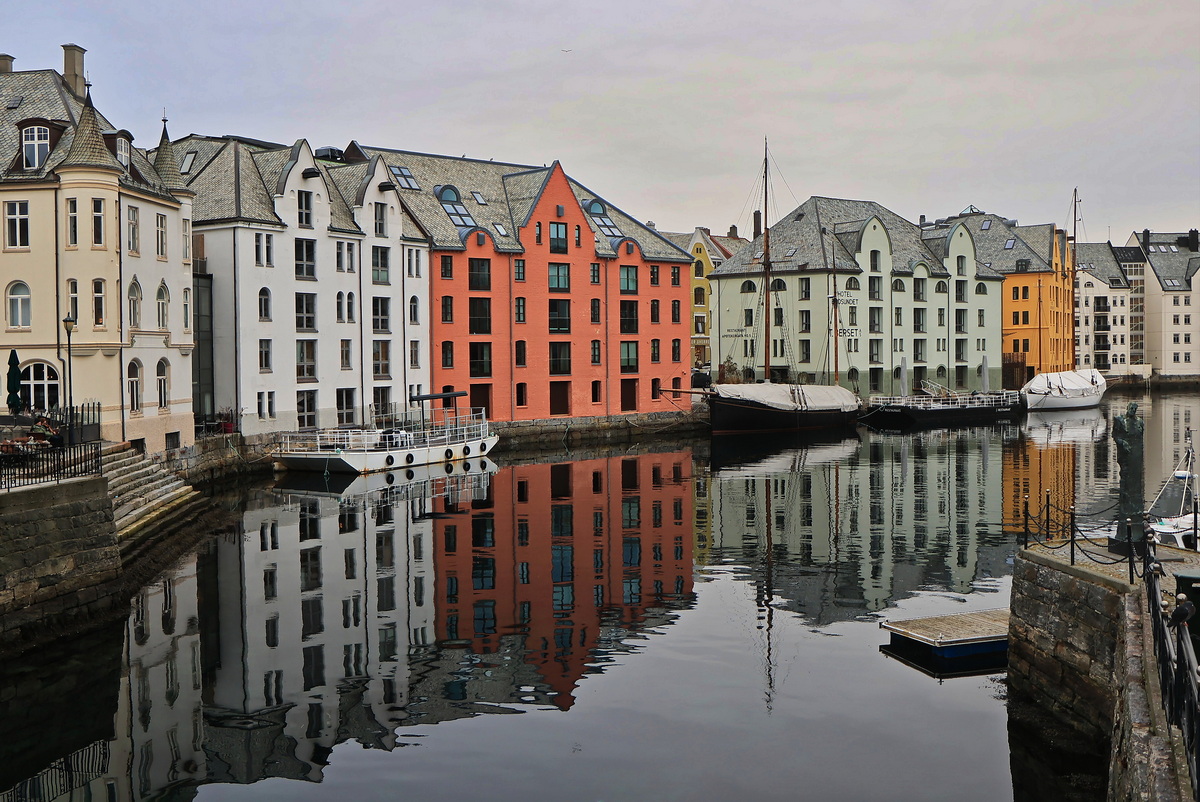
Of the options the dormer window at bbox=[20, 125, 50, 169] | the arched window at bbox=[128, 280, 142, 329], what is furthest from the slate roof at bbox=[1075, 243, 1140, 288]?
the dormer window at bbox=[20, 125, 50, 169]

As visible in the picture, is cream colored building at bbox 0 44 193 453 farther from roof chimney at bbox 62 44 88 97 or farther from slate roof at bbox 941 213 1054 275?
slate roof at bbox 941 213 1054 275

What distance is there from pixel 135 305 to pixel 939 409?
64428 millimetres

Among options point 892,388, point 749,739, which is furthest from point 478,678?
point 892,388

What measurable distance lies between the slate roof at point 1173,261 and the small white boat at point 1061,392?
58.5m

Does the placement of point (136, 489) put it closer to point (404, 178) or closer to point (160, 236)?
point (160, 236)

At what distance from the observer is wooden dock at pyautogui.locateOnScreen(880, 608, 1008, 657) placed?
71.7 ft

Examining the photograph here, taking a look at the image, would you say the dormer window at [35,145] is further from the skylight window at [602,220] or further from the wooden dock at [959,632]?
the skylight window at [602,220]

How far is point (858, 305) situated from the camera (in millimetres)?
95500

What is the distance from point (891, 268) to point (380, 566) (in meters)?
76.7

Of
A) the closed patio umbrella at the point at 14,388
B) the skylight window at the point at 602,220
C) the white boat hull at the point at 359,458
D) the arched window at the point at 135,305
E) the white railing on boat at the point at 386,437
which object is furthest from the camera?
the skylight window at the point at 602,220

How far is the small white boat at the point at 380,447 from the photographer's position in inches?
2062

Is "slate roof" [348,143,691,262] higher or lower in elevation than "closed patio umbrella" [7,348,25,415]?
higher

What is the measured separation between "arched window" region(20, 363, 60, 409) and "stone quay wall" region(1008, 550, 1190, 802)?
3561 centimetres

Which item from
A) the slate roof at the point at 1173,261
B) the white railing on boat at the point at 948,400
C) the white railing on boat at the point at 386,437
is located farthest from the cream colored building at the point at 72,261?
the slate roof at the point at 1173,261
